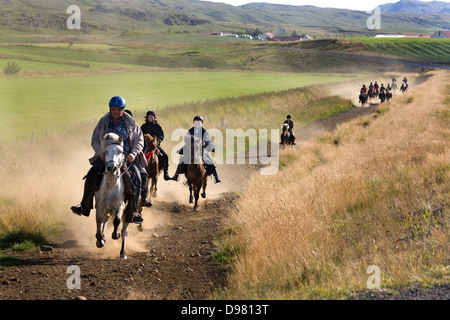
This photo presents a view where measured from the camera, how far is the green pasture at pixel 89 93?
91.5ft

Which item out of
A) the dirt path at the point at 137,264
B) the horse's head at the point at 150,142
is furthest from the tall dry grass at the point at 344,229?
the horse's head at the point at 150,142

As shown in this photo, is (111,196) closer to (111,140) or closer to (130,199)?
(130,199)

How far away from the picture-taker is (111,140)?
867cm

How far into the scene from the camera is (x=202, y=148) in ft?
47.5

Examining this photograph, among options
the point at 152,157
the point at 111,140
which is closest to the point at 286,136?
the point at 152,157

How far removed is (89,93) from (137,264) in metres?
33.3

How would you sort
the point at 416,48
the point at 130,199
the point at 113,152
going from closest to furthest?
the point at 113,152, the point at 130,199, the point at 416,48

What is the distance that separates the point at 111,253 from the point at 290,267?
13.1ft

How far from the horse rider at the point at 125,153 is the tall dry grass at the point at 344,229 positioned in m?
2.07

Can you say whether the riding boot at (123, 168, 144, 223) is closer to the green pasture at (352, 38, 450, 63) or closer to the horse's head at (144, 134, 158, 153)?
the horse's head at (144, 134, 158, 153)

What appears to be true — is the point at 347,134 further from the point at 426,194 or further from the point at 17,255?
the point at 17,255

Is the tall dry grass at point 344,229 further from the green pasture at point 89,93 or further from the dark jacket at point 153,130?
the green pasture at point 89,93
